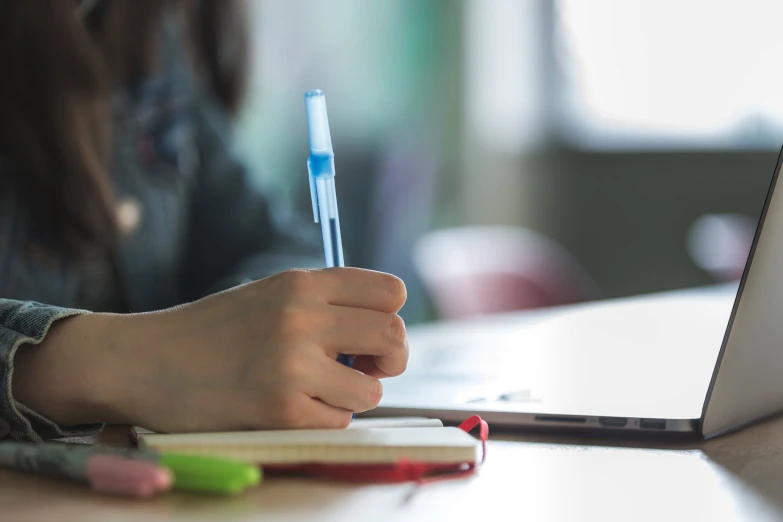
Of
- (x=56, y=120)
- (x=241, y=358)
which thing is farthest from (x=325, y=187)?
(x=56, y=120)

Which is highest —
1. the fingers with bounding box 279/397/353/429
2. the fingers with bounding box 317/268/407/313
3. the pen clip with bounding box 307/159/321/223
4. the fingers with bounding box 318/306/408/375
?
the pen clip with bounding box 307/159/321/223

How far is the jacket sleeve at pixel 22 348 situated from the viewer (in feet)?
1.55

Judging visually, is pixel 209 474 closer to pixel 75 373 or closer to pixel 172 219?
pixel 75 373

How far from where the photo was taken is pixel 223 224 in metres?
1.19

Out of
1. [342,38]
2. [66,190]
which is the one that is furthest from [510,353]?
[342,38]

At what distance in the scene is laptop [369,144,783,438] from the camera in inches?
18.4

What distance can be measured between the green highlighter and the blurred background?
227cm

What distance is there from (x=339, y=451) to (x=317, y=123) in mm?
194

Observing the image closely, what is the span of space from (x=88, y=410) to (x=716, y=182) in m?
2.80

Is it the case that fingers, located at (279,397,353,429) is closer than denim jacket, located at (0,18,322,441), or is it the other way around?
fingers, located at (279,397,353,429)

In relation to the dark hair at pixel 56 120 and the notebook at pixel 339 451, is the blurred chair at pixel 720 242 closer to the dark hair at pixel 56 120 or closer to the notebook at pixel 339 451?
the dark hair at pixel 56 120

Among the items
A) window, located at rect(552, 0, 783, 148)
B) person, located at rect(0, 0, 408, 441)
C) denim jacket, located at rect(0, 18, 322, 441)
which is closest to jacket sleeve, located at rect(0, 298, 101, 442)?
person, located at rect(0, 0, 408, 441)

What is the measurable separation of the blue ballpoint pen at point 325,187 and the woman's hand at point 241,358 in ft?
0.11

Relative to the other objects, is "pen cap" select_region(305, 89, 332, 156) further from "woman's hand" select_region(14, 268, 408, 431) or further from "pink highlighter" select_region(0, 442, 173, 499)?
"pink highlighter" select_region(0, 442, 173, 499)
